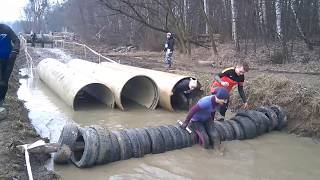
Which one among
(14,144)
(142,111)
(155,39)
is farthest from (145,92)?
(155,39)

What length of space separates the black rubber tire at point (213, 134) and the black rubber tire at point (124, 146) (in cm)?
162

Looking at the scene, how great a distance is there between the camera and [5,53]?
27.7ft

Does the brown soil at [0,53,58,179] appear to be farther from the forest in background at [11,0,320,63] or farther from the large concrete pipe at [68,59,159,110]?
the forest in background at [11,0,320,63]

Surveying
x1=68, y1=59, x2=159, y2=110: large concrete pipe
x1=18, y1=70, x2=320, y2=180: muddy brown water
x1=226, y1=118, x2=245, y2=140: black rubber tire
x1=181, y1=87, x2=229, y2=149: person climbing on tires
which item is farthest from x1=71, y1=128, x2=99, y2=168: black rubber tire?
x1=68, y1=59, x2=159, y2=110: large concrete pipe

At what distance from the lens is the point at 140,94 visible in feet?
44.0

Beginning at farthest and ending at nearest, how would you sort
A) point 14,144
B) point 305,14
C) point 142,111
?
point 305,14, point 142,111, point 14,144

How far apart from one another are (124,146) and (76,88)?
4599 mm

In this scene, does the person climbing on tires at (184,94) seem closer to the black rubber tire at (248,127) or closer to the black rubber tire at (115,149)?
the black rubber tire at (248,127)

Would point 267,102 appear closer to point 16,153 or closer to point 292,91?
point 292,91

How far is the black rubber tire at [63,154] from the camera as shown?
715 cm

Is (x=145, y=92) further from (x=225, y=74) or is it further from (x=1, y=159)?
(x=1, y=159)

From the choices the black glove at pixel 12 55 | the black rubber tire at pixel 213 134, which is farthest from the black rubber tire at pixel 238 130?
the black glove at pixel 12 55

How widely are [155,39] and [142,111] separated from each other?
1940 cm

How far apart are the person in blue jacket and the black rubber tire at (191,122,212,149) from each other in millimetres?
3727
